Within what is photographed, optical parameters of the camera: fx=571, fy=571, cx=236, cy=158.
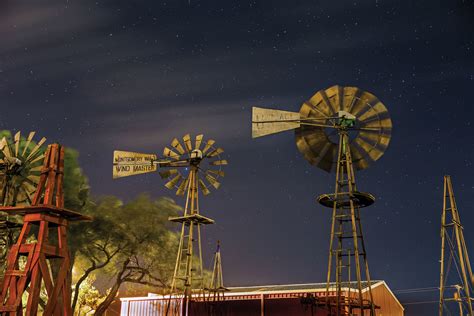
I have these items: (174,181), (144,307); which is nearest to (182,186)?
(174,181)

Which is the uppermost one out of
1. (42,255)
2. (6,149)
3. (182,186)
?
(6,149)

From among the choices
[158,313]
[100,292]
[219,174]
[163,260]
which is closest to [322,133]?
[219,174]

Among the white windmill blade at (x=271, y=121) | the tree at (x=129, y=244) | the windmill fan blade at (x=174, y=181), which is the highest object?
the white windmill blade at (x=271, y=121)

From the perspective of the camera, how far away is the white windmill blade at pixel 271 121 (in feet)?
59.6

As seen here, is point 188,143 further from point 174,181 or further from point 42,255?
point 42,255

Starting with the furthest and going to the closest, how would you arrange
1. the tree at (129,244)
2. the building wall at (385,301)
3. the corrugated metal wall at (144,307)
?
the corrugated metal wall at (144,307)
the building wall at (385,301)
the tree at (129,244)

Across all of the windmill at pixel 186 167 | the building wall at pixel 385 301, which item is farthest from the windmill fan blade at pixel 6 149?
the building wall at pixel 385 301

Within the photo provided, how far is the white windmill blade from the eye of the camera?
59.6ft

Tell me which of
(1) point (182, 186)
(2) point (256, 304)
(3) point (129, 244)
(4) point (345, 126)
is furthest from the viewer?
(3) point (129, 244)

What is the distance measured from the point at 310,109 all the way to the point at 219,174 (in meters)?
5.66

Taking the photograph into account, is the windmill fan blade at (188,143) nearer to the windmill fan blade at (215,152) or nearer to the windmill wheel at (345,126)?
the windmill fan blade at (215,152)

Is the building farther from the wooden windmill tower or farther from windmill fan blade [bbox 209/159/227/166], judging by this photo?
the wooden windmill tower

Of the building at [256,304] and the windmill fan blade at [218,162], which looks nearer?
the windmill fan blade at [218,162]

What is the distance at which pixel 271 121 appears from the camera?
1842 centimetres
